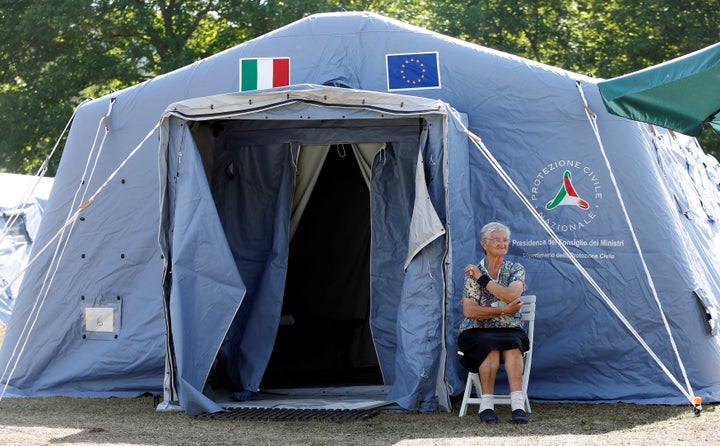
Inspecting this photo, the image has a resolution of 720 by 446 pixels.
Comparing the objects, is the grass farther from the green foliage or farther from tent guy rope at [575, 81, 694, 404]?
the green foliage

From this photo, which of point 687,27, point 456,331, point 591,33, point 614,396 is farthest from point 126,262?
point 591,33

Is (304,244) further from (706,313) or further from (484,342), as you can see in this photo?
(706,313)

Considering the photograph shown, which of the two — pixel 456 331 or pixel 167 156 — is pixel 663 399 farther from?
pixel 167 156

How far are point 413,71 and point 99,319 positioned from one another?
2.46m

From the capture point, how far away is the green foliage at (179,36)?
1603 cm

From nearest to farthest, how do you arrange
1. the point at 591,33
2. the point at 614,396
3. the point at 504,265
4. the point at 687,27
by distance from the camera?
1. the point at 504,265
2. the point at 614,396
3. the point at 687,27
4. the point at 591,33

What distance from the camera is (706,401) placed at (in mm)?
5738

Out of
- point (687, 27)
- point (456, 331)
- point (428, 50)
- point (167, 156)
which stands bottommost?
point (456, 331)

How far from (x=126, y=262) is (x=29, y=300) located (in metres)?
0.73

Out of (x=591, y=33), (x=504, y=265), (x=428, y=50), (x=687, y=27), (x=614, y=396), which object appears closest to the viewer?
(x=504, y=265)

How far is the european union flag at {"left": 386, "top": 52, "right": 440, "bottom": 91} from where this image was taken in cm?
636

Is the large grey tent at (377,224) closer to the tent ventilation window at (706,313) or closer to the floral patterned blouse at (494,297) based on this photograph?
the tent ventilation window at (706,313)

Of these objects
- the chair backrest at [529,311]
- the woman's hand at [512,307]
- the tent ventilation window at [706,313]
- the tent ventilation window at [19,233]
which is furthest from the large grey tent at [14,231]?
the tent ventilation window at [706,313]

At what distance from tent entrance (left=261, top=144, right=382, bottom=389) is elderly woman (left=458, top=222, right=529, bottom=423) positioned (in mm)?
1953
